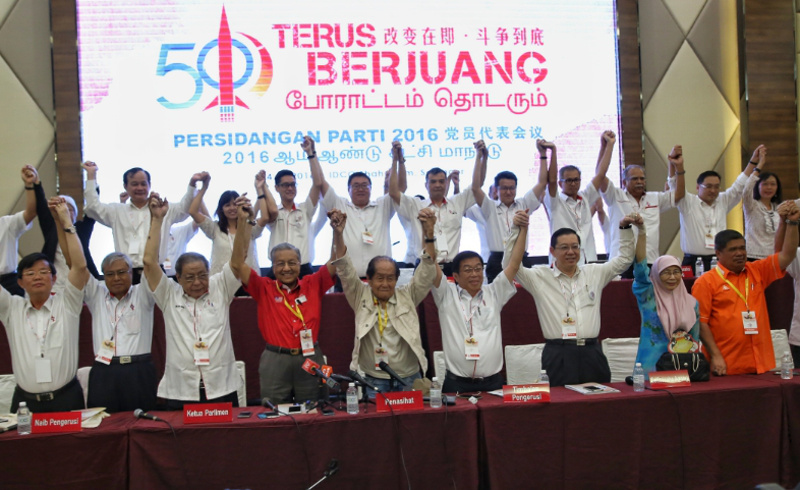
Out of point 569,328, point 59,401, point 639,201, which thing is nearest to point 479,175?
point 639,201

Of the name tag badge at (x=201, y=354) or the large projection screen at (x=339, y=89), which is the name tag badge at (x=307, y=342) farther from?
the large projection screen at (x=339, y=89)

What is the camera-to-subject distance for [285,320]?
3609 millimetres

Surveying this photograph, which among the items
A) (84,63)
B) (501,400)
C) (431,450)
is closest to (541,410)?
(501,400)

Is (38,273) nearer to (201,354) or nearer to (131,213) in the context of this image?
(201,354)

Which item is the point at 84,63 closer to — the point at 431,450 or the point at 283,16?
the point at 283,16

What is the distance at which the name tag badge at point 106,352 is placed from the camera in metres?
3.43

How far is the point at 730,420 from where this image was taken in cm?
314

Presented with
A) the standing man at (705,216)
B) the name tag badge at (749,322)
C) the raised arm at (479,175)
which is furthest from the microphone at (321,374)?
the standing man at (705,216)

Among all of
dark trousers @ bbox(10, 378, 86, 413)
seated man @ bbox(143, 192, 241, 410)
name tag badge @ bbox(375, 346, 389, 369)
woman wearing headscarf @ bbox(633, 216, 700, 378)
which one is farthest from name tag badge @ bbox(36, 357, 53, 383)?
woman wearing headscarf @ bbox(633, 216, 700, 378)

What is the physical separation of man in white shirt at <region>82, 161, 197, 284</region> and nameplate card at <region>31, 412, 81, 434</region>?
240cm

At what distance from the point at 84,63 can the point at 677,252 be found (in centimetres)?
637

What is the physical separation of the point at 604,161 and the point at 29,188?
13.9 feet

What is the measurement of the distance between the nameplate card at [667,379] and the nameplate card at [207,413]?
80.8 inches

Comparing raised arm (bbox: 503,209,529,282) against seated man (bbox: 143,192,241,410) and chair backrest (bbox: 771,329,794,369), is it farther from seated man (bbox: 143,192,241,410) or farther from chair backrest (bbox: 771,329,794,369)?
chair backrest (bbox: 771,329,794,369)
